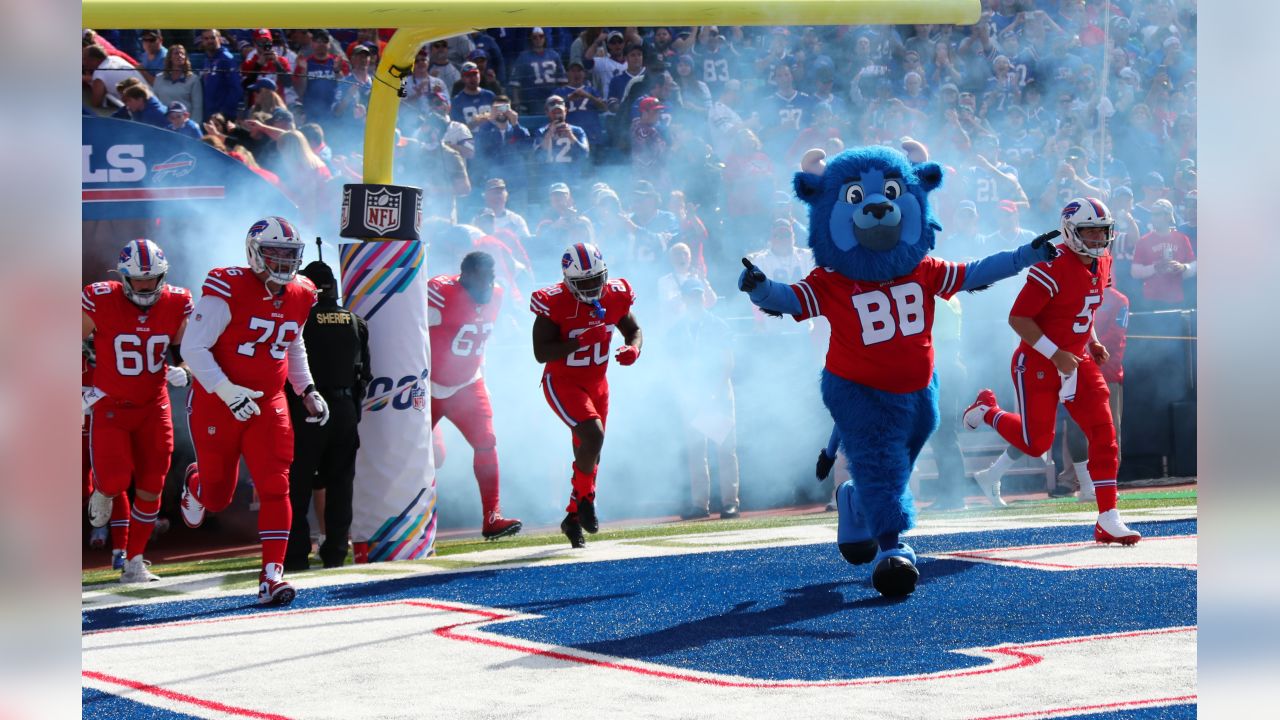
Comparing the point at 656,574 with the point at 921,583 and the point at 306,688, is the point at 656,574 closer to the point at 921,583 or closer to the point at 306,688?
the point at 921,583

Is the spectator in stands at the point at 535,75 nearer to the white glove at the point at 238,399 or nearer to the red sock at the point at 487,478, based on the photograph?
the red sock at the point at 487,478

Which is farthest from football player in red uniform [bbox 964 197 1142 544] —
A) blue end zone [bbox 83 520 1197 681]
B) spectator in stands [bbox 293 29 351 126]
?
spectator in stands [bbox 293 29 351 126]

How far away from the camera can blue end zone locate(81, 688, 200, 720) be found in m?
4.16

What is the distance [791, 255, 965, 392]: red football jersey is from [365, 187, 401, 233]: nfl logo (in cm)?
313

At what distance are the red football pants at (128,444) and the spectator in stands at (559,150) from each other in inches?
191

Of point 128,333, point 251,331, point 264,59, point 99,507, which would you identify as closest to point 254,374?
point 251,331

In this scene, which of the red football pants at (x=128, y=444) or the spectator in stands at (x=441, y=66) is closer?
the red football pants at (x=128, y=444)

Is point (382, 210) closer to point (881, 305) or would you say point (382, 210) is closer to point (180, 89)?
point (180, 89)

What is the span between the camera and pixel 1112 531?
7301 millimetres

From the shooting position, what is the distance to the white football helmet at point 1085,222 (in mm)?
7359

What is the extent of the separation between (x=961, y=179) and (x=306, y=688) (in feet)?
30.7

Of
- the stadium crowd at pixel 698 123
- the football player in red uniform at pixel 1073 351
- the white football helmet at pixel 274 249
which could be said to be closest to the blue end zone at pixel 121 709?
the white football helmet at pixel 274 249

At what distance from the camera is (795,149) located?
12641 mm

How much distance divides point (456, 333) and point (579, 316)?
1379mm
